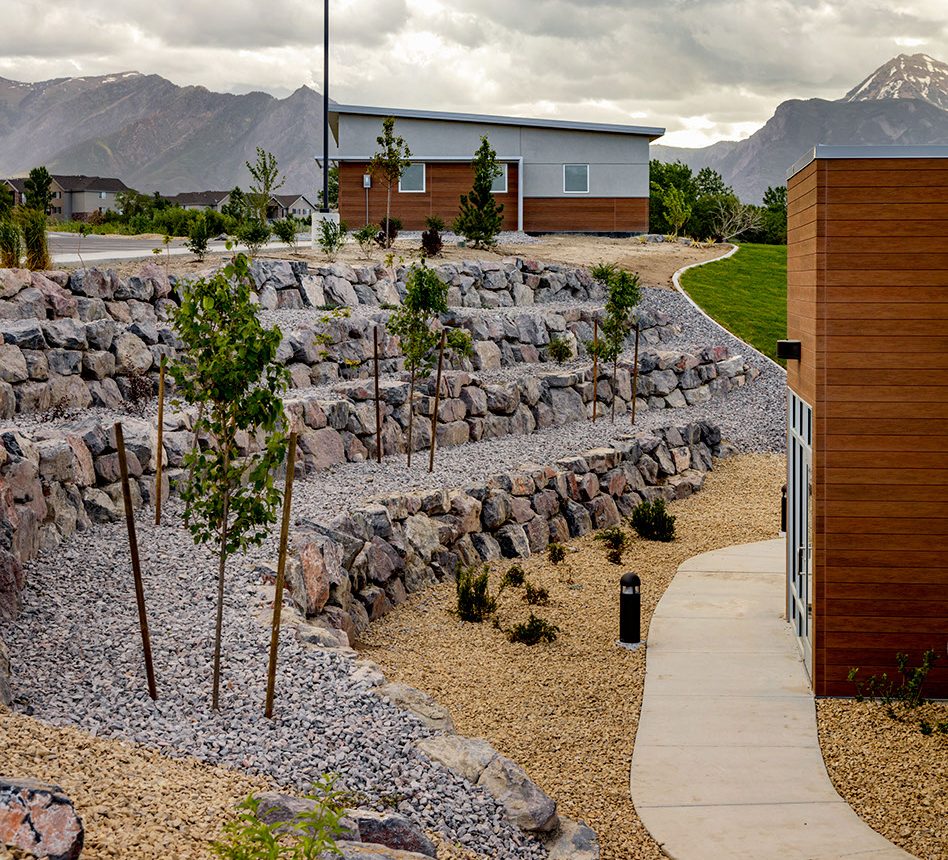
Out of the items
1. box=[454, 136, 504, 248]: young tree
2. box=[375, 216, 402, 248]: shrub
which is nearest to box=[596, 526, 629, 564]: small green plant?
box=[375, 216, 402, 248]: shrub

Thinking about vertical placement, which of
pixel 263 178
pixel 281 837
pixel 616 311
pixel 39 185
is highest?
pixel 39 185

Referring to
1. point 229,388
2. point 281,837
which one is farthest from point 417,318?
point 281,837

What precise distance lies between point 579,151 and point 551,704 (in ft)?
103

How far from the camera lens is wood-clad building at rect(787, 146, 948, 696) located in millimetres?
10828

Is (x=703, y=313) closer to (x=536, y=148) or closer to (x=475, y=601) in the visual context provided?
(x=536, y=148)

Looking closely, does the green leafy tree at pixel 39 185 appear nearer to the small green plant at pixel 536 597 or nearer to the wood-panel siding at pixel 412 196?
the wood-panel siding at pixel 412 196

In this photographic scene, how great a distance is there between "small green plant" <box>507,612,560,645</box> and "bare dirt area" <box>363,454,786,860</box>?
11 centimetres

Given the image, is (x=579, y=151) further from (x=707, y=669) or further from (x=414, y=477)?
(x=707, y=669)

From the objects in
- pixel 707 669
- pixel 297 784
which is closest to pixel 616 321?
pixel 707 669

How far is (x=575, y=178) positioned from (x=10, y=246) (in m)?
23.9

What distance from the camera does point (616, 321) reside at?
2242 cm

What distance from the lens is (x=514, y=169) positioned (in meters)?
39.4

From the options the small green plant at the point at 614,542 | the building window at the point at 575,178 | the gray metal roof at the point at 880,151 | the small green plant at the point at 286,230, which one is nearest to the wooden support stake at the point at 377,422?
the small green plant at the point at 614,542

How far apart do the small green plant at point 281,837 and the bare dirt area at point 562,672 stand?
2.78 metres
